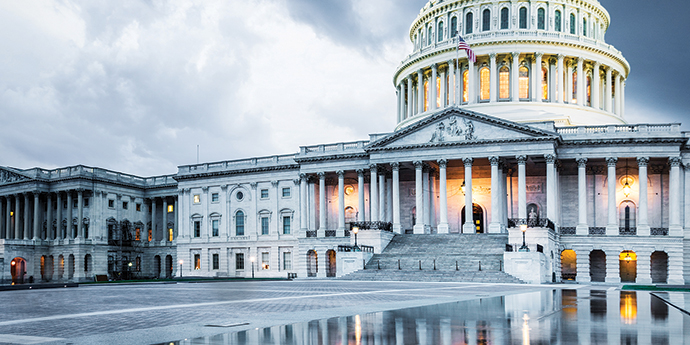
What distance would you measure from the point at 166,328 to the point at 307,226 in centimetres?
5671

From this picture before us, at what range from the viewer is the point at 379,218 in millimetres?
65000

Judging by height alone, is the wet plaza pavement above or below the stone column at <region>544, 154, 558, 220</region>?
below

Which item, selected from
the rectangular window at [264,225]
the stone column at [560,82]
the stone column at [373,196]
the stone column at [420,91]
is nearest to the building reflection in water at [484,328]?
the stone column at [373,196]

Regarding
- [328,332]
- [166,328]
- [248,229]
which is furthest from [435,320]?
[248,229]

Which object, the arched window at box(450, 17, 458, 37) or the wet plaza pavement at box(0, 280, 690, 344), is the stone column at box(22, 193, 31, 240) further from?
the wet plaza pavement at box(0, 280, 690, 344)

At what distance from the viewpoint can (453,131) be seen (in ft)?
196

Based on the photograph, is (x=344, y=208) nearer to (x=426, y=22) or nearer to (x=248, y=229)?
(x=248, y=229)

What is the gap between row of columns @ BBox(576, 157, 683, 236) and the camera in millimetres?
56209

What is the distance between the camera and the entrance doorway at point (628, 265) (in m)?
58.7

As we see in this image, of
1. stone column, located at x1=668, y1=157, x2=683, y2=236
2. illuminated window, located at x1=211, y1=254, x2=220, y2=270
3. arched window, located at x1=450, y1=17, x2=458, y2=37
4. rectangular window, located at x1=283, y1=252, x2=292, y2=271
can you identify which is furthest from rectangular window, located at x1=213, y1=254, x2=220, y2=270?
stone column, located at x1=668, y1=157, x2=683, y2=236

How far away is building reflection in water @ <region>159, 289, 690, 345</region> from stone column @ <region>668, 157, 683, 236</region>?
141 feet

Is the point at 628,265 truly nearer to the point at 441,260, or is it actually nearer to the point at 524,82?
the point at 441,260

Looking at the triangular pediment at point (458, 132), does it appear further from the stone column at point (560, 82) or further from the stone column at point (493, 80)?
the stone column at point (560, 82)

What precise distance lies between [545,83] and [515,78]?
3911 mm
